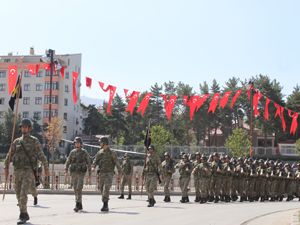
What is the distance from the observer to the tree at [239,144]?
7156 centimetres

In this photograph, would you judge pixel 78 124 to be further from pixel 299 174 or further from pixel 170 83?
pixel 299 174

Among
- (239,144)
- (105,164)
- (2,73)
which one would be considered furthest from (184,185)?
(2,73)

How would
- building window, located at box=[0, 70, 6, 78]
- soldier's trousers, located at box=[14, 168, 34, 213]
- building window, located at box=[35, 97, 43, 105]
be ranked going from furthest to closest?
building window, located at box=[0, 70, 6, 78] < building window, located at box=[35, 97, 43, 105] < soldier's trousers, located at box=[14, 168, 34, 213]

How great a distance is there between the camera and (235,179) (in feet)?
92.0

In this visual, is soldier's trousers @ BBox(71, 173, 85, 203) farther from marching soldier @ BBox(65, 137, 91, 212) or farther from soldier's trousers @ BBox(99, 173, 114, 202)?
soldier's trousers @ BBox(99, 173, 114, 202)

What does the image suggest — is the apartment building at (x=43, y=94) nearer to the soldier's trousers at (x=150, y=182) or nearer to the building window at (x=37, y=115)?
the building window at (x=37, y=115)

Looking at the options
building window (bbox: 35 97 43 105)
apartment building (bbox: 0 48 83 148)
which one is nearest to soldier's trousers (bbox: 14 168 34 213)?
apartment building (bbox: 0 48 83 148)

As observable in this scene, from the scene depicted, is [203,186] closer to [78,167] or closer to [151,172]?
Answer: [151,172]

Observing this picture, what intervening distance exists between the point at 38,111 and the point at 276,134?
39748 mm

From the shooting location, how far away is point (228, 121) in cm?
9056

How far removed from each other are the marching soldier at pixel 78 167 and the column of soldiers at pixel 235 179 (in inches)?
323

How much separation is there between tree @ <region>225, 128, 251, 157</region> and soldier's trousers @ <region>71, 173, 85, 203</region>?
5556 centimetres

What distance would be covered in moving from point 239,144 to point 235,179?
46.7 metres

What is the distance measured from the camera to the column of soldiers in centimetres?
2453
